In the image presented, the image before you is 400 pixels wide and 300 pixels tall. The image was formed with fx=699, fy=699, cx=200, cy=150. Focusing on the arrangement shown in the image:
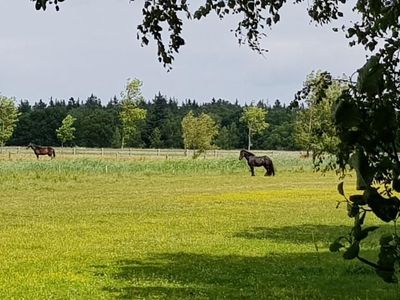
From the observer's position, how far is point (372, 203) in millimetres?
1966

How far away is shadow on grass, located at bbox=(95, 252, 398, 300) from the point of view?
370 inches

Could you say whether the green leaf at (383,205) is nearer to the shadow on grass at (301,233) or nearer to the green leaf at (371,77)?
the green leaf at (371,77)

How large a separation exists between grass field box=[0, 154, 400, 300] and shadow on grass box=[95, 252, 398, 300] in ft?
0.05

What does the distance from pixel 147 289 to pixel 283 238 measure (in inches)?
283

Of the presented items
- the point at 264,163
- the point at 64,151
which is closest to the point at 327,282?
the point at 264,163

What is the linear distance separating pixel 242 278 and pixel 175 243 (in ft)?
16.0

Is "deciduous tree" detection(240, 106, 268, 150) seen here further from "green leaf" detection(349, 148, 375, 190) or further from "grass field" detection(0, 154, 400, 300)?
"green leaf" detection(349, 148, 375, 190)

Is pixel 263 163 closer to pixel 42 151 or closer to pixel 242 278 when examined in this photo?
pixel 42 151

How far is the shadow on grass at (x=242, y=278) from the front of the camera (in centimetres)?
941

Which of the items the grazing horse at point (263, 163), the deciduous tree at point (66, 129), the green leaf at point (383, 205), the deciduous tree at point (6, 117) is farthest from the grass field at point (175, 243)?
the deciduous tree at point (66, 129)

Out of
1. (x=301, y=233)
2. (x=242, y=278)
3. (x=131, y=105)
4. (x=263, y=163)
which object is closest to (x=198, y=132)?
(x=131, y=105)

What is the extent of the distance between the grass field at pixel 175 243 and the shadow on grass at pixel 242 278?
2 cm

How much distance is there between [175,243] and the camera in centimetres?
1552

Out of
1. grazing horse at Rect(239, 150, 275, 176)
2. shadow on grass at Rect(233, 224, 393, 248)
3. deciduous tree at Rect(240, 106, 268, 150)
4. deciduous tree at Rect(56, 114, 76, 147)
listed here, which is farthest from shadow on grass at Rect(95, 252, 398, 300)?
deciduous tree at Rect(56, 114, 76, 147)
